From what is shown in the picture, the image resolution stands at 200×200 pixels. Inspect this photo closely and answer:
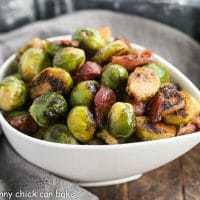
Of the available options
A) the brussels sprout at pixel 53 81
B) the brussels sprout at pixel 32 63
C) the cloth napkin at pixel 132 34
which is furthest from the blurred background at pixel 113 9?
the brussels sprout at pixel 53 81

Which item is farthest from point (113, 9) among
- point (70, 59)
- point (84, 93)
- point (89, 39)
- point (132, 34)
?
point (84, 93)

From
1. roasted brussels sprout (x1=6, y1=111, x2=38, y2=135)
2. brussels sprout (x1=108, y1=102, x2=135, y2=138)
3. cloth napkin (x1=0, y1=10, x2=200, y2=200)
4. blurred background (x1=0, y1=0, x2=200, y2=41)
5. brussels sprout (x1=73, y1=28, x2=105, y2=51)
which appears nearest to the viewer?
brussels sprout (x1=108, y1=102, x2=135, y2=138)

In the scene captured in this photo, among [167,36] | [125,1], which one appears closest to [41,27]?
[125,1]

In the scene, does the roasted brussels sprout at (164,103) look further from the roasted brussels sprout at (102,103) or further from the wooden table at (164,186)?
the wooden table at (164,186)

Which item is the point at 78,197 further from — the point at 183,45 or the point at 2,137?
the point at 183,45

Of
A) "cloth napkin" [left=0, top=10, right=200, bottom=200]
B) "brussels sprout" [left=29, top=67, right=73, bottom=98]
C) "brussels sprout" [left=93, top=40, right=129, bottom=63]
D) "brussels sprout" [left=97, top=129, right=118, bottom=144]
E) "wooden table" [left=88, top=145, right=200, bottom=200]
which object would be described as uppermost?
"brussels sprout" [left=93, top=40, right=129, bottom=63]

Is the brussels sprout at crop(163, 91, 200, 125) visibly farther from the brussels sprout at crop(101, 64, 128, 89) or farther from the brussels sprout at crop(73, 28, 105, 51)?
the brussels sprout at crop(73, 28, 105, 51)

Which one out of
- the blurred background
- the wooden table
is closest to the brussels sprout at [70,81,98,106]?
the wooden table

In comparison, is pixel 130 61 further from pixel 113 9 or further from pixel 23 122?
pixel 113 9
